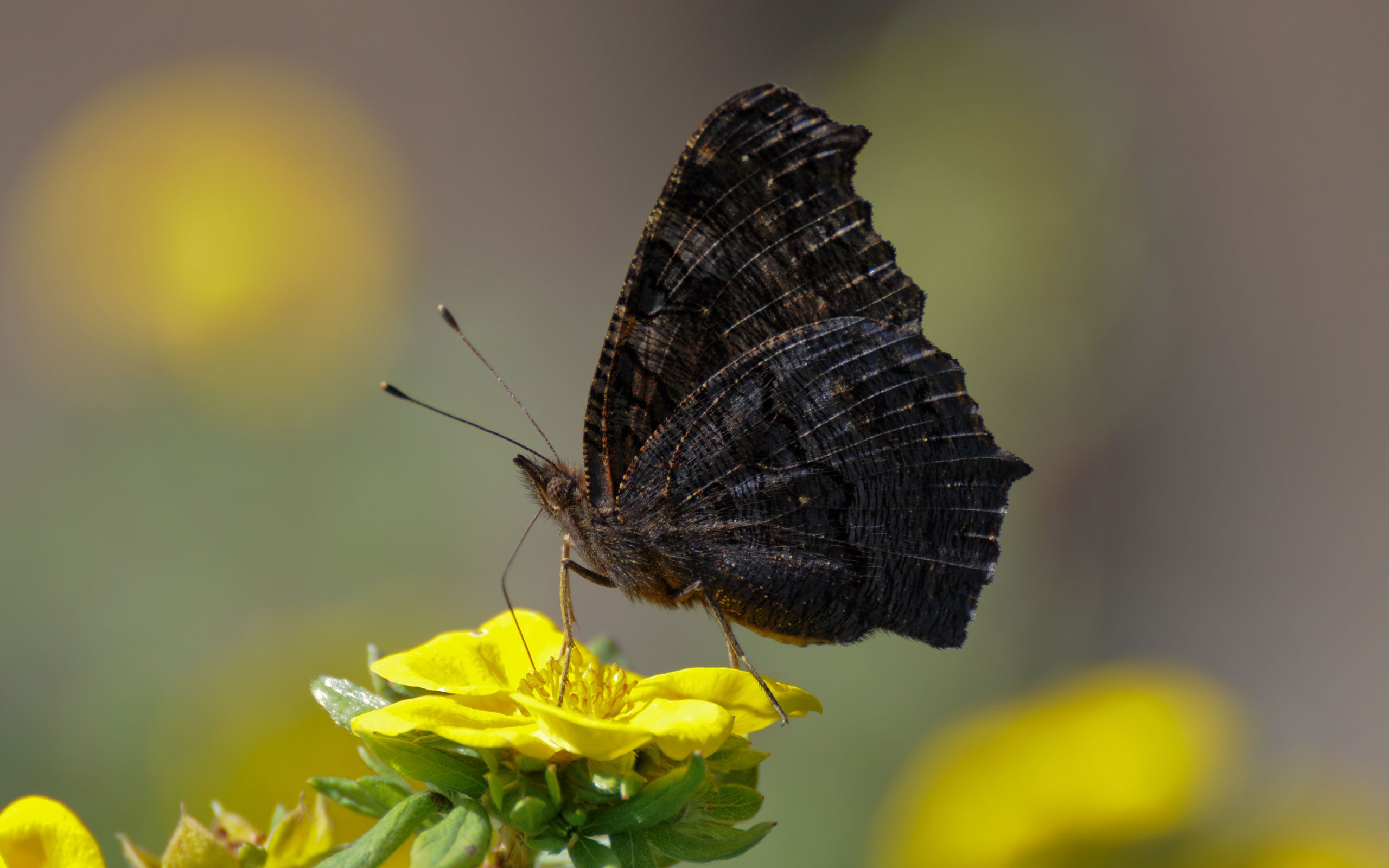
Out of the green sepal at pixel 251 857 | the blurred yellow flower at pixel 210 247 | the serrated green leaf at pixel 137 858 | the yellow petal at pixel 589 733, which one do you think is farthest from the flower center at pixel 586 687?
the blurred yellow flower at pixel 210 247

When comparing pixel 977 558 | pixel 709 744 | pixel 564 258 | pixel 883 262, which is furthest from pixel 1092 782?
pixel 564 258

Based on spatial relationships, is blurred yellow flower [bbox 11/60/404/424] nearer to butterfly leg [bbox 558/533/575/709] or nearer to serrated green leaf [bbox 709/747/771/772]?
butterfly leg [bbox 558/533/575/709]

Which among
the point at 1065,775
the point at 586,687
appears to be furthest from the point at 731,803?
the point at 1065,775

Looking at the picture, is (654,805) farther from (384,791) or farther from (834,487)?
(834,487)

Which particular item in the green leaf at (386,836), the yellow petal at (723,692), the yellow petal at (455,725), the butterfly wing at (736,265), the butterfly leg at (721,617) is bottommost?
the green leaf at (386,836)

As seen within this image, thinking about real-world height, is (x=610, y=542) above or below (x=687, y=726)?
above

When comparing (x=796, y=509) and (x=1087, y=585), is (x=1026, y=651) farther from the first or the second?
(x=796, y=509)

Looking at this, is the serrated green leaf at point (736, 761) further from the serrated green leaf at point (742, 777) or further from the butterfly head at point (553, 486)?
the butterfly head at point (553, 486)
